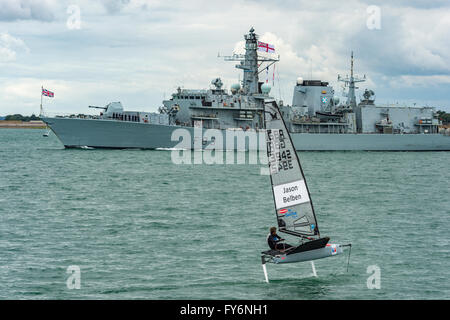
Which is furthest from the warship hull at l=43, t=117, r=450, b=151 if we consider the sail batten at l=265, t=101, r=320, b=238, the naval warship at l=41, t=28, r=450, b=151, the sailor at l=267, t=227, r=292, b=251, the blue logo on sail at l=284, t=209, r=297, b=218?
the sailor at l=267, t=227, r=292, b=251

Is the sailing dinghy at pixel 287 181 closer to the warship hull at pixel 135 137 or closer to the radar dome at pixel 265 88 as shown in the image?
the warship hull at pixel 135 137

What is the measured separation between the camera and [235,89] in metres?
72.9

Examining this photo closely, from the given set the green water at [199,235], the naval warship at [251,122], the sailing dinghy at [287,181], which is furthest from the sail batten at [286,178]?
the naval warship at [251,122]

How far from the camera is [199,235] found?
2383 cm

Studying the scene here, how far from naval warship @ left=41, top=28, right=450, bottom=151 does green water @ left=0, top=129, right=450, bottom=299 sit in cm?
1857

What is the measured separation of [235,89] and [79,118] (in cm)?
1931

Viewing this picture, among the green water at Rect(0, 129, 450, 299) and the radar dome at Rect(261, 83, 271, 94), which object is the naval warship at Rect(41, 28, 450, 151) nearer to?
the radar dome at Rect(261, 83, 271, 94)

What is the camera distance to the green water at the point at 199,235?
1709cm

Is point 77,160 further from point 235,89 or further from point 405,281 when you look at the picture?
point 405,281

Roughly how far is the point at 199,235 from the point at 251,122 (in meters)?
48.6

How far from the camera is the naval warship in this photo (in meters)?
65.4

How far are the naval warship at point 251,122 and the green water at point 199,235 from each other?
18.6 metres

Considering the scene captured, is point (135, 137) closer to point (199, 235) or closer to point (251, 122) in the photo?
point (251, 122)

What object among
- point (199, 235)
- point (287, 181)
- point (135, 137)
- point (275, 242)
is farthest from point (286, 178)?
point (135, 137)
